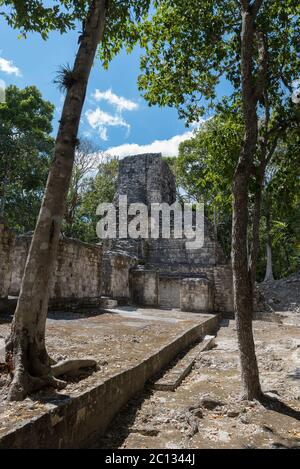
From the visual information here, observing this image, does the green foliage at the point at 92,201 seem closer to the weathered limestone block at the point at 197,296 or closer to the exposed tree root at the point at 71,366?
the weathered limestone block at the point at 197,296

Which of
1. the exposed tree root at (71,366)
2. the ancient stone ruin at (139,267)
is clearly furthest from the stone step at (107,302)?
the exposed tree root at (71,366)

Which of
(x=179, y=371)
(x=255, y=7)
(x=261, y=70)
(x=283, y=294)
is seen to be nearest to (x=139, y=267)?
(x=283, y=294)

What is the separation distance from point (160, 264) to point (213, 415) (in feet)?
53.4

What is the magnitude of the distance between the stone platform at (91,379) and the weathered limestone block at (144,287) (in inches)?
261

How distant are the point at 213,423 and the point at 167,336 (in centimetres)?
319

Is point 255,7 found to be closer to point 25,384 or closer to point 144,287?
point 25,384

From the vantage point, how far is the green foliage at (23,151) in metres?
21.2

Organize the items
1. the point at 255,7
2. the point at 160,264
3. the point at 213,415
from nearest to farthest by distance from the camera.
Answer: the point at 213,415
the point at 255,7
the point at 160,264

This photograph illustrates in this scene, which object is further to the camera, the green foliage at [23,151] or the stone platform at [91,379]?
the green foliage at [23,151]

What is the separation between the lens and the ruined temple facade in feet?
48.4

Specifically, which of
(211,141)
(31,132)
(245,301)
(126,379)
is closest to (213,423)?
(126,379)

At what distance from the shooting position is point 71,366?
13.2ft

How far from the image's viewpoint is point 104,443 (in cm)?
359
